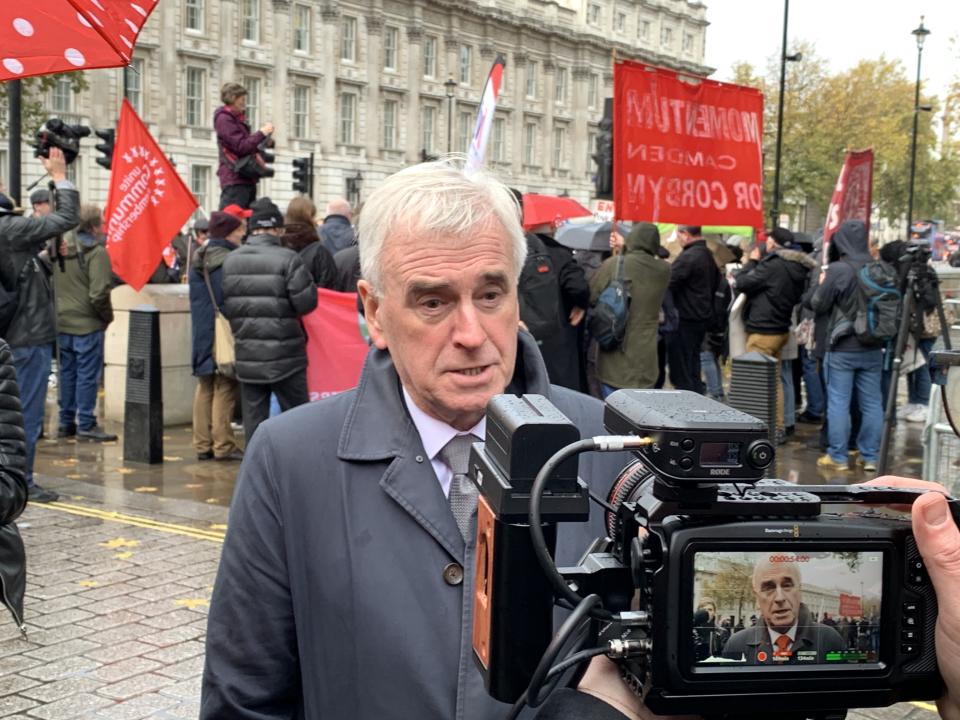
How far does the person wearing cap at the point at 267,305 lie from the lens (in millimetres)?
8234

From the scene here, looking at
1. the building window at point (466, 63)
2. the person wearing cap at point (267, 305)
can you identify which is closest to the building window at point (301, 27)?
the building window at point (466, 63)

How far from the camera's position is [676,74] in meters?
8.53

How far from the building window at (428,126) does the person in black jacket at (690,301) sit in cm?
5490

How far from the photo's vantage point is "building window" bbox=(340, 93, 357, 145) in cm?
6016

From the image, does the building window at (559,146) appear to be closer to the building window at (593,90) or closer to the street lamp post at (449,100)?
the building window at (593,90)

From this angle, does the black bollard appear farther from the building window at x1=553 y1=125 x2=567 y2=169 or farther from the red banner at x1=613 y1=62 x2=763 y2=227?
the building window at x1=553 y1=125 x2=567 y2=169

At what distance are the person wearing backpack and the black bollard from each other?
5.47m

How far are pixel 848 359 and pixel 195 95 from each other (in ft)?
153

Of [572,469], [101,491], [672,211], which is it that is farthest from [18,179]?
[572,469]

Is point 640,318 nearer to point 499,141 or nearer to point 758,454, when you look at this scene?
point 758,454

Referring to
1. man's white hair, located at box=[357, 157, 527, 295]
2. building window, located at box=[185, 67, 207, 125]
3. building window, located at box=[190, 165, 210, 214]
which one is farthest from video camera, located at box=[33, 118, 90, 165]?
building window, located at box=[185, 67, 207, 125]

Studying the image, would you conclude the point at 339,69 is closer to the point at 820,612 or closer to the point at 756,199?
the point at 756,199

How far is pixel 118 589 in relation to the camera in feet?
19.1

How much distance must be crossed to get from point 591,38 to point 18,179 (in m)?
71.7
